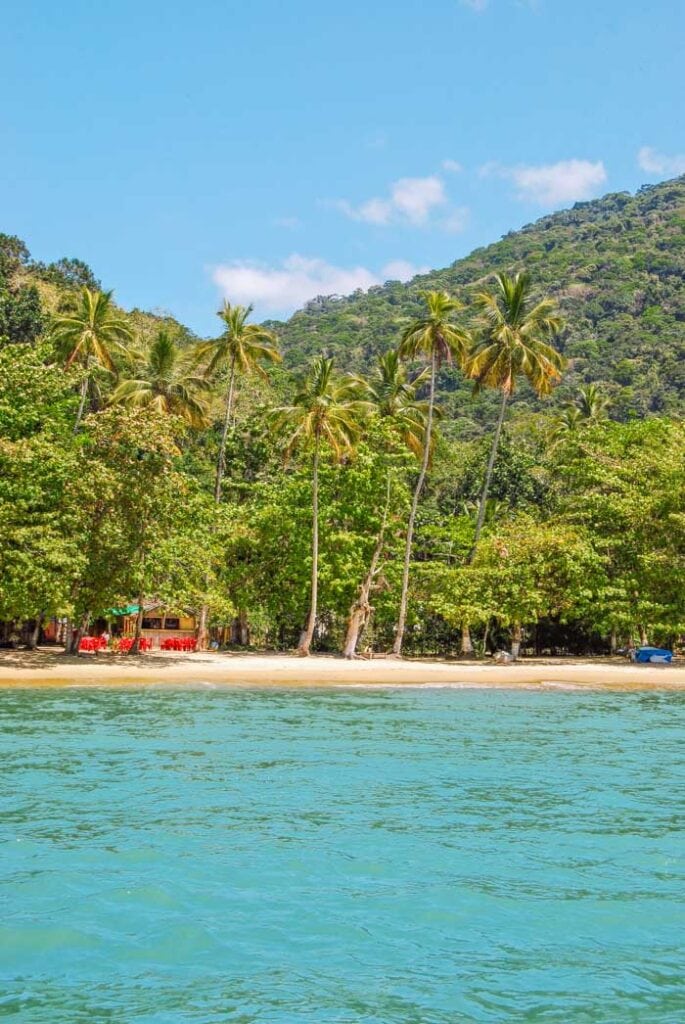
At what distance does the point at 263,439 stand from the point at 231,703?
84.4 ft

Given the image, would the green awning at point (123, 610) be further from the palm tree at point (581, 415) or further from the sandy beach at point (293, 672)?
the palm tree at point (581, 415)

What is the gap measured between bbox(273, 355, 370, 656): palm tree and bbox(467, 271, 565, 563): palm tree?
706cm

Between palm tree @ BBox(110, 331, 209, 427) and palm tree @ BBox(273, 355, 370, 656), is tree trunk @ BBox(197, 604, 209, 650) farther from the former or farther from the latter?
palm tree @ BBox(110, 331, 209, 427)

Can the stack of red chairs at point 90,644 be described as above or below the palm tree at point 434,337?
below

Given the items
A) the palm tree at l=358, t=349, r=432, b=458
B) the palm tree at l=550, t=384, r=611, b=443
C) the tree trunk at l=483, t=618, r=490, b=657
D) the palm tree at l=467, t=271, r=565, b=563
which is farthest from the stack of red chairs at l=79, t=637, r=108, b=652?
the palm tree at l=550, t=384, r=611, b=443

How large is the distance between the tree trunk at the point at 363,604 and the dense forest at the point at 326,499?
0.38 ft

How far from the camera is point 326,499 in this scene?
4419 cm

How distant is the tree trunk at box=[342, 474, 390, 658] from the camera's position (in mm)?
42625

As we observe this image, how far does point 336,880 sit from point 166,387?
38.6 m

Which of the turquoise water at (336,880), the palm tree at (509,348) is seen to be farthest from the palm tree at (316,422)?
the turquoise water at (336,880)

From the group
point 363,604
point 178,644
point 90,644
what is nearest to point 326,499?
point 363,604

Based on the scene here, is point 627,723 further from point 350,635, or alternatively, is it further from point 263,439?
point 263,439

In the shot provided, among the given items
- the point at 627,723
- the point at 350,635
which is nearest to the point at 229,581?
the point at 350,635

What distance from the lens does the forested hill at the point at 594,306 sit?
93.8 m
